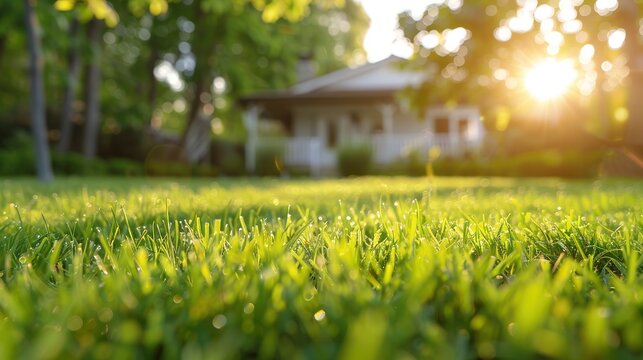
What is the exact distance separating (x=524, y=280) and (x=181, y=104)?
36.6 m

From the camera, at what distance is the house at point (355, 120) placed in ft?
69.1

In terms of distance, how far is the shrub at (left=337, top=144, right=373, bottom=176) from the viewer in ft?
61.4

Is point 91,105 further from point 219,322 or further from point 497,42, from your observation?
point 219,322

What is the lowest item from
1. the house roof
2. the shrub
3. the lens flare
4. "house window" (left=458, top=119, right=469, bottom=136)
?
the shrub

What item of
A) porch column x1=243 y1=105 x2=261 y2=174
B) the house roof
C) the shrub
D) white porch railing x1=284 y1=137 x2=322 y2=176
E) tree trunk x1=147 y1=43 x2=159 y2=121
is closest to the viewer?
the shrub

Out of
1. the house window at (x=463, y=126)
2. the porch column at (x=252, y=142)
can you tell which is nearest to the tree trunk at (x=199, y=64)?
the porch column at (x=252, y=142)

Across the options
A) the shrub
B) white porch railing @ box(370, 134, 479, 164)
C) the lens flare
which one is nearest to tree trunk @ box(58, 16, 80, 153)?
Answer: the shrub

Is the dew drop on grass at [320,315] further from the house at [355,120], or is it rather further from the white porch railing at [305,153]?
the white porch railing at [305,153]

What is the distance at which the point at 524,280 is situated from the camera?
33.5 inches

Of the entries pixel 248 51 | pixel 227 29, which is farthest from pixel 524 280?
pixel 248 51

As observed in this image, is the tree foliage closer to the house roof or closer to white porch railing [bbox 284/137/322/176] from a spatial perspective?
the house roof

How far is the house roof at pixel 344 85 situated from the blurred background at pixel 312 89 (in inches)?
2.7

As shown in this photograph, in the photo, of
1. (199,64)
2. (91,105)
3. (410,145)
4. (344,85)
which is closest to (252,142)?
(199,64)

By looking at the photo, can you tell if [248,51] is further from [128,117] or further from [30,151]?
[30,151]
